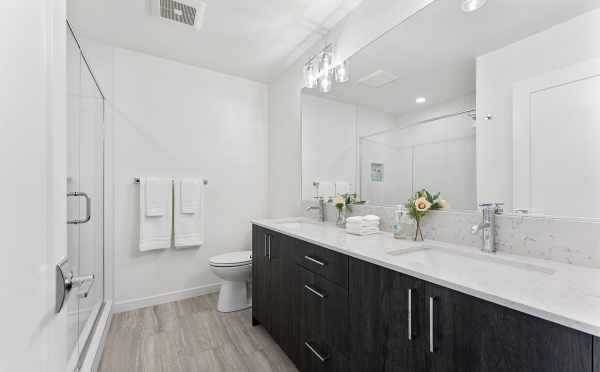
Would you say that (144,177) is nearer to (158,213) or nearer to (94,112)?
(158,213)

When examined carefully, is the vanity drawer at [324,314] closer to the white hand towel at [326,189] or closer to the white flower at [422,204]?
the white flower at [422,204]

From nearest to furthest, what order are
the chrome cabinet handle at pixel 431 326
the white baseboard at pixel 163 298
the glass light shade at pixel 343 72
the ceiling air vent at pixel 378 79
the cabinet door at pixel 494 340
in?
the cabinet door at pixel 494 340
the chrome cabinet handle at pixel 431 326
the ceiling air vent at pixel 378 79
the glass light shade at pixel 343 72
the white baseboard at pixel 163 298

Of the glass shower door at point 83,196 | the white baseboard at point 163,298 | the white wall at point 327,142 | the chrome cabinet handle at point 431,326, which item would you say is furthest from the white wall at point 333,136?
the glass shower door at point 83,196

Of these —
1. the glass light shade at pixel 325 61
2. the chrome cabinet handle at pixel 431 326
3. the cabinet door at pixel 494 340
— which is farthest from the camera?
the glass light shade at pixel 325 61

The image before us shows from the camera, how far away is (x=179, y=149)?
8.44ft

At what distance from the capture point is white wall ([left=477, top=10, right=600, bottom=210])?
3.09 ft

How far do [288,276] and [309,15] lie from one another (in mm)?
1816

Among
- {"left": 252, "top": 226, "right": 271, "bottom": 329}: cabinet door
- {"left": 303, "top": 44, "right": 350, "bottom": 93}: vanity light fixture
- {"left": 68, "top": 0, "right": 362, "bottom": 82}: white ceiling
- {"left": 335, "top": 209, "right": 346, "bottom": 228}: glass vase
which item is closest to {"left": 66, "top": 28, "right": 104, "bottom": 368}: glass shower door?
{"left": 68, "top": 0, "right": 362, "bottom": 82}: white ceiling

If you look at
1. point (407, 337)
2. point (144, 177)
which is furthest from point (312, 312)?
point (144, 177)

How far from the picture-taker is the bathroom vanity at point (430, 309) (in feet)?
1.96

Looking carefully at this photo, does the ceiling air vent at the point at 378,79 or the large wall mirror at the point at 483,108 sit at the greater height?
the ceiling air vent at the point at 378,79

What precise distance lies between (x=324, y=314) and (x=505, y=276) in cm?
77

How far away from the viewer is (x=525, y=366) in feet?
2.03

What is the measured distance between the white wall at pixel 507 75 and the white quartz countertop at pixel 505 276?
278 mm
